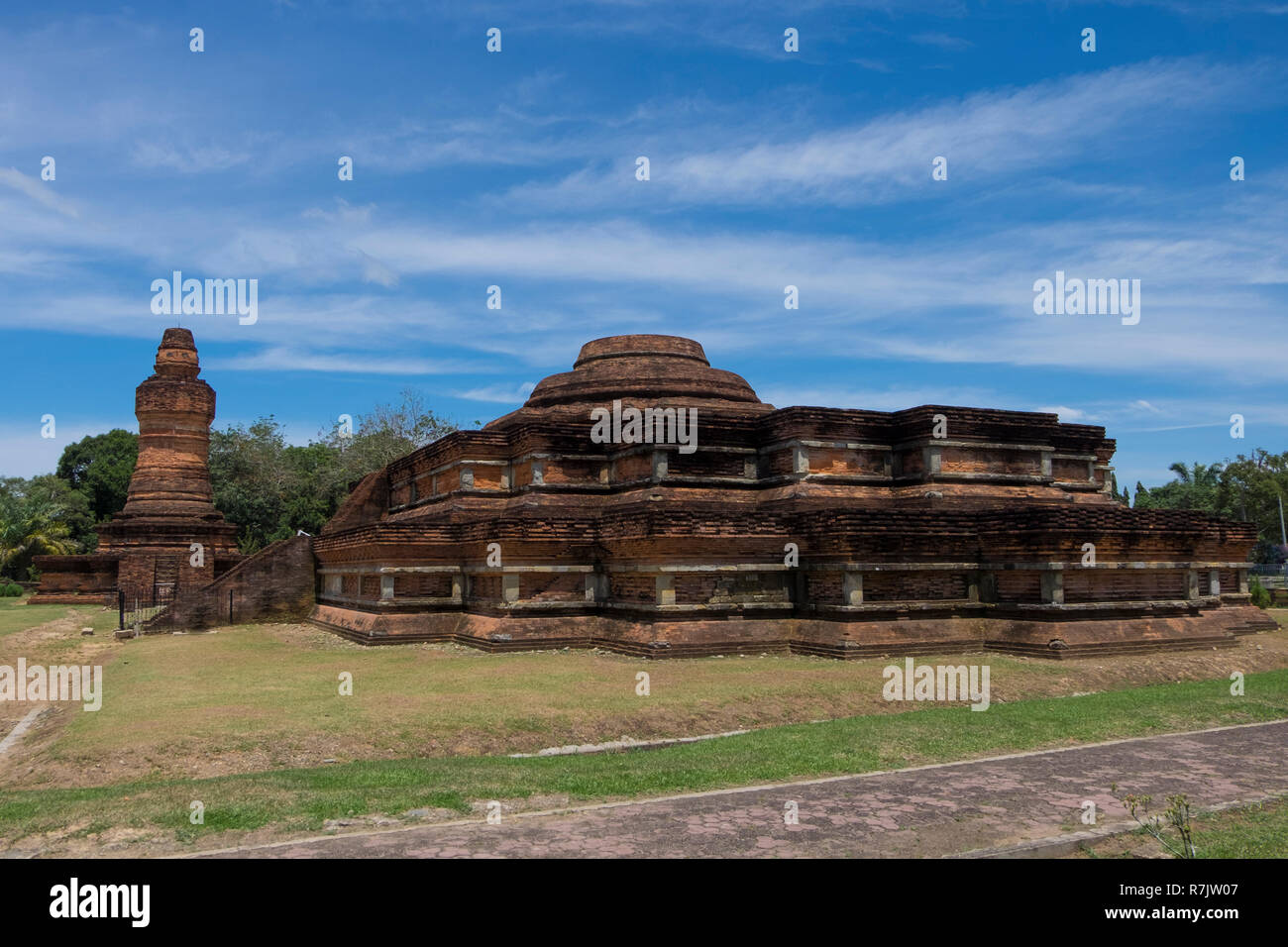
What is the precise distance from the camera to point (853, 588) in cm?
1583

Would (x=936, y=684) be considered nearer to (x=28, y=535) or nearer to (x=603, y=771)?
(x=603, y=771)

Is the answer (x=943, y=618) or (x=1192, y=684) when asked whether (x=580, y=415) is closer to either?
(x=943, y=618)

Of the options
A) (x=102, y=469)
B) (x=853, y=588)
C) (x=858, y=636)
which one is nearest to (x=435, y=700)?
(x=858, y=636)

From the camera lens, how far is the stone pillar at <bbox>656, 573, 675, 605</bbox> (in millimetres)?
16031

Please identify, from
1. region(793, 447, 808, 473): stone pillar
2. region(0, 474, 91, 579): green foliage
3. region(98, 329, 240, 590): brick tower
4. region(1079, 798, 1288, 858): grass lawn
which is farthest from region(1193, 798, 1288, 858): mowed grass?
region(0, 474, 91, 579): green foliage

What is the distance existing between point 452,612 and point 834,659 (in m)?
7.88

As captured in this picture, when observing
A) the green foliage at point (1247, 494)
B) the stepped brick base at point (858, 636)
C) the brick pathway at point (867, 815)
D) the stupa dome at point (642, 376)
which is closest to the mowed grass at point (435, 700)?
the stepped brick base at point (858, 636)

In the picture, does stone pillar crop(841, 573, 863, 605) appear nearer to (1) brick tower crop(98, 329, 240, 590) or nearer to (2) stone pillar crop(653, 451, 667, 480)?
(2) stone pillar crop(653, 451, 667, 480)

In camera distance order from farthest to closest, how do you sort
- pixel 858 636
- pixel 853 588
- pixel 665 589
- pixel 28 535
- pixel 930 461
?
pixel 28 535
pixel 930 461
pixel 665 589
pixel 853 588
pixel 858 636

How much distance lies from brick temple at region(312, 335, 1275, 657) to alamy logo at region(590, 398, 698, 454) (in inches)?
3.3

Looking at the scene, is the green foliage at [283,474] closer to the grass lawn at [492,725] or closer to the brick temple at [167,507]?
the brick temple at [167,507]

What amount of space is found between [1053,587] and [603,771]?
1001cm

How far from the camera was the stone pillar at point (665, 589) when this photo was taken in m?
16.0
